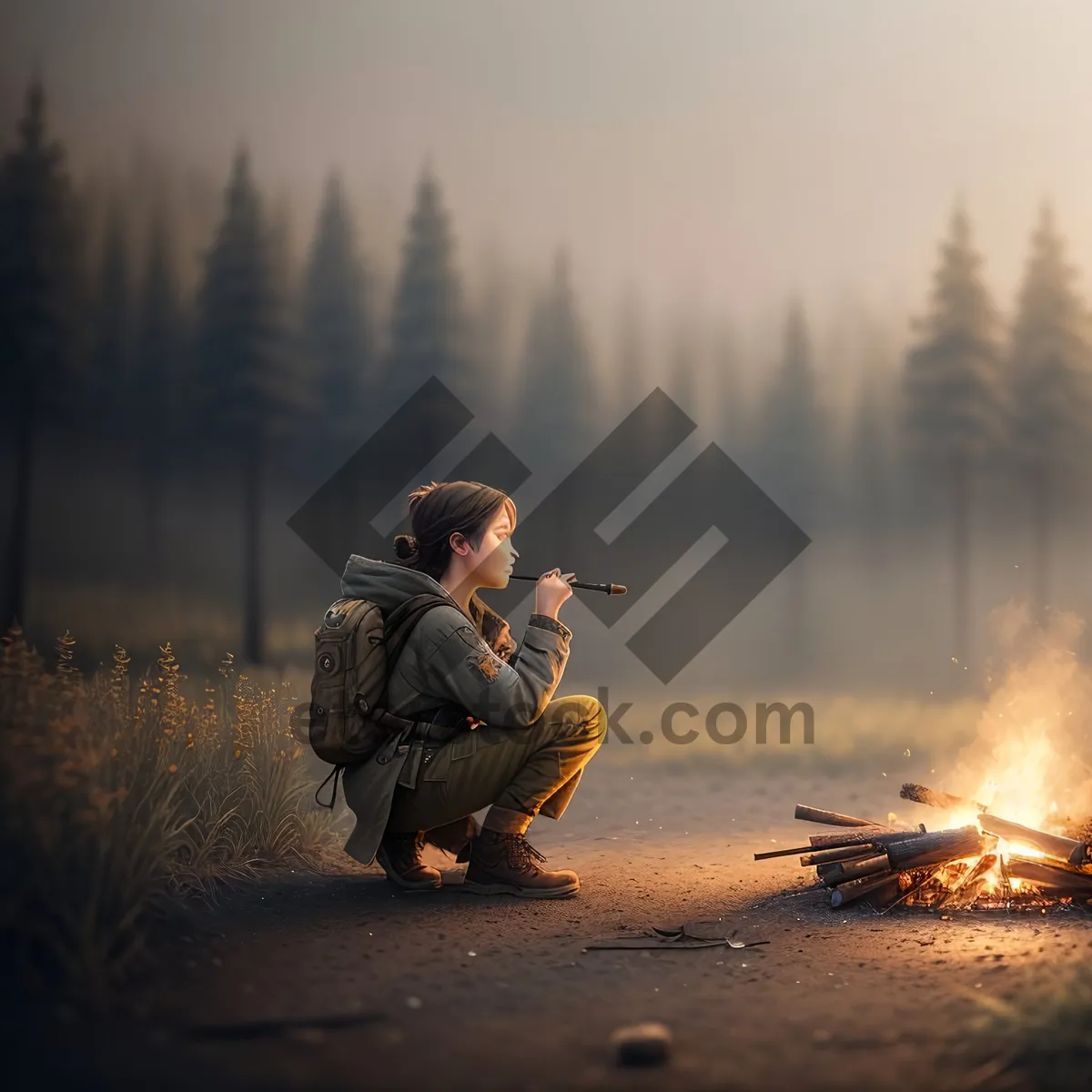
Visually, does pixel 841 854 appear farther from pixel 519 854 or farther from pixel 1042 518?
pixel 1042 518

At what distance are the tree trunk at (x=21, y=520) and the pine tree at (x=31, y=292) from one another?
10 millimetres

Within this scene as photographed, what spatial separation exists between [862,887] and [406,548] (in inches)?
109

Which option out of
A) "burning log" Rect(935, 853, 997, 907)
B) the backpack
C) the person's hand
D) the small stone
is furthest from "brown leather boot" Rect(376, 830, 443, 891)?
"burning log" Rect(935, 853, 997, 907)

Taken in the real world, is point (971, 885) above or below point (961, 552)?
below

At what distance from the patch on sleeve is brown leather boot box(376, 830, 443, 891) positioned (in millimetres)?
960

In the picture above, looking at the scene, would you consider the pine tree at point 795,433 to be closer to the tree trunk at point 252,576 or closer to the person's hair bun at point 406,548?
the tree trunk at point 252,576

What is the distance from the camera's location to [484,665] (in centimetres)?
524

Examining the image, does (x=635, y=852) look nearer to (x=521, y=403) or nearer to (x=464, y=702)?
(x=464, y=702)

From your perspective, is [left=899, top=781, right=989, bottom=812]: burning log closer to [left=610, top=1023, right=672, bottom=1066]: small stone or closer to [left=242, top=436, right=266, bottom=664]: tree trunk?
[left=610, top=1023, right=672, bottom=1066]: small stone

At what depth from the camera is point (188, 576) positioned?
12.7 m

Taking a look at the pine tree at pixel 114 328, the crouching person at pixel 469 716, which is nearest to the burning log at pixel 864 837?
the crouching person at pixel 469 716

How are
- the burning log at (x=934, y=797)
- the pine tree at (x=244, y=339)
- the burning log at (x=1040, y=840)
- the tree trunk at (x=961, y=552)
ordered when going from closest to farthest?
the burning log at (x=1040, y=840) → the burning log at (x=934, y=797) → the pine tree at (x=244, y=339) → the tree trunk at (x=961, y=552)

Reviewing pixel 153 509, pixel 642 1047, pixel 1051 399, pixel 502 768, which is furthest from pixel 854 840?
pixel 1051 399

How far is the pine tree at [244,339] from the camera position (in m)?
14.3
